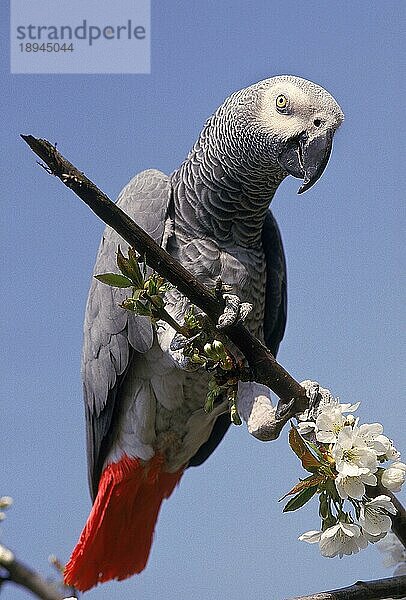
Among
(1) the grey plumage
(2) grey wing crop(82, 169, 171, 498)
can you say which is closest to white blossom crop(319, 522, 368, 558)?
(1) the grey plumage

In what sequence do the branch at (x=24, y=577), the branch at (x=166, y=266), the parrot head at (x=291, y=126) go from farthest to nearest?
the parrot head at (x=291, y=126) → the branch at (x=24, y=577) → the branch at (x=166, y=266)

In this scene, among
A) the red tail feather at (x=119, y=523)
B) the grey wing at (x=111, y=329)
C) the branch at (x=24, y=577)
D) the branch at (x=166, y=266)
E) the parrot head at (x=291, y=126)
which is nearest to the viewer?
the branch at (x=166, y=266)

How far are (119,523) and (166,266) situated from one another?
1093 mm

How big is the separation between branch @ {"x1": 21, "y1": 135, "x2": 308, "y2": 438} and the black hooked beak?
422 mm

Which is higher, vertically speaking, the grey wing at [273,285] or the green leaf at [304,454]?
the grey wing at [273,285]

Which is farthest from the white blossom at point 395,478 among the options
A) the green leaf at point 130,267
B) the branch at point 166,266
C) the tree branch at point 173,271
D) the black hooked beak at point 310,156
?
the black hooked beak at point 310,156

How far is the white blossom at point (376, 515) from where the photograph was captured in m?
Result: 0.66

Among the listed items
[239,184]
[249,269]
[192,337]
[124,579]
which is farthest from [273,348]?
[192,337]

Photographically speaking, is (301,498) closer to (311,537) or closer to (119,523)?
(311,537)

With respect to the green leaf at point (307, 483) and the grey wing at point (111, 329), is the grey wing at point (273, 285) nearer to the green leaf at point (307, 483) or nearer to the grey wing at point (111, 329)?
the grey wing at point (111, 329)

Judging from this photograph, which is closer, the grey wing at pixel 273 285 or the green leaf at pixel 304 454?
the green leaf at pixel 304 454

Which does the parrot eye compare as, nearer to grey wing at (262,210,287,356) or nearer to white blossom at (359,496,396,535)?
grey wing at (262,210,287,356)

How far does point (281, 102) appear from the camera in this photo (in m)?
1.18

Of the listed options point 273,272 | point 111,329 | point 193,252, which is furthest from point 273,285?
point 111,329
